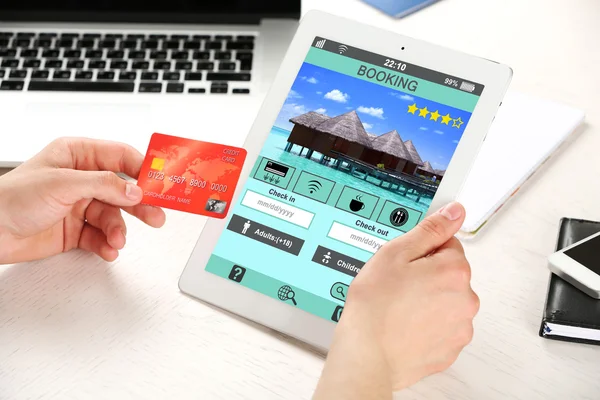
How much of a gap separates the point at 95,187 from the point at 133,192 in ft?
→ 0.14

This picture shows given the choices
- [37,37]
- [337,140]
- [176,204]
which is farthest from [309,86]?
[37,37]

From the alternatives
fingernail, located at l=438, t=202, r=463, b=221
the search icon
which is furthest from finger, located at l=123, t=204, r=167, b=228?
fingernail, located at l=438, t=202, r=463, b=221

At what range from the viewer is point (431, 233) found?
67 centimetres

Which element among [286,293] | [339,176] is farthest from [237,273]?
[339,176]

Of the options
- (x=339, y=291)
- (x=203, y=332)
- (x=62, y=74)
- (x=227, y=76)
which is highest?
(x=227, y=76)

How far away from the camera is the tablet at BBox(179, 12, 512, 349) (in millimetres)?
713

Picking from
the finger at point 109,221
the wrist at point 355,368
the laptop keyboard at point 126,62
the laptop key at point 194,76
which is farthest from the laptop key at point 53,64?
the wrist at point 355,368

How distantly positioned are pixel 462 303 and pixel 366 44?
1.12 ft

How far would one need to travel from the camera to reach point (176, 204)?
74 cm

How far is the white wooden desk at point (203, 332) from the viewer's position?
0.66 metres

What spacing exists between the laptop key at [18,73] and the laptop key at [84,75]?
8cm

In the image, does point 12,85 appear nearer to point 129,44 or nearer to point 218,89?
point 129,44

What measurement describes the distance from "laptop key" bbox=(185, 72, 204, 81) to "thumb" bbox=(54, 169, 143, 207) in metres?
0.31

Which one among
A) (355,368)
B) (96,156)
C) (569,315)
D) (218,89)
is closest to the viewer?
(355,368)
